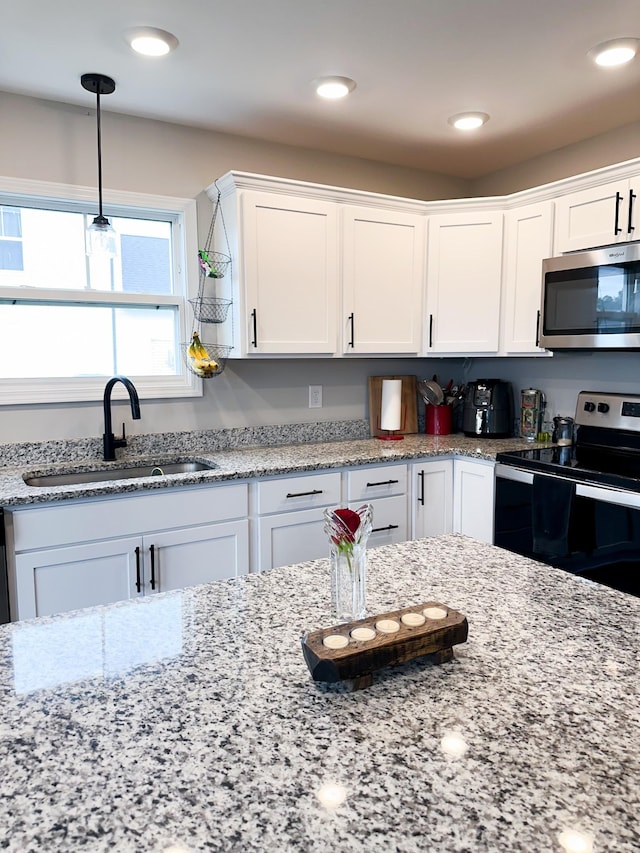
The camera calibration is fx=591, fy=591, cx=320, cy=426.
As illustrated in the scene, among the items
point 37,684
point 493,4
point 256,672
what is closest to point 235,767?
point 256,672

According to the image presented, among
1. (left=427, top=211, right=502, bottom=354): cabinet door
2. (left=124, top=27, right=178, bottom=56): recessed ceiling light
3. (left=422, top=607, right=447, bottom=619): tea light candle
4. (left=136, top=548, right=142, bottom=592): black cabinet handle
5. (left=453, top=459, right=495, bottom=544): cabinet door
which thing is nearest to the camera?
(left=422, top=607, right=447, bottom=619): tea light candle

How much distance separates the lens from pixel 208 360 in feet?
9.24

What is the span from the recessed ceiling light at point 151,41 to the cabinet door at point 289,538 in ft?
5.89

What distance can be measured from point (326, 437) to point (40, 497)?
1.63 m

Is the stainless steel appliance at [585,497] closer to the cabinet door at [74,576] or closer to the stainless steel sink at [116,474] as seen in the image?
the stainless steel sink at [116,474]

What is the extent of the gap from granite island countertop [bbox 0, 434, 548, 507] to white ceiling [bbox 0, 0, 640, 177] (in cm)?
154

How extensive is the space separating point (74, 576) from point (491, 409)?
2268 mm

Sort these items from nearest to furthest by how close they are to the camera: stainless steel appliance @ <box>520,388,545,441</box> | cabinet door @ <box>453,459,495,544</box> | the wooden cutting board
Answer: cabinet door @ <box>453,459,495,544</box> → stainless steel appliance @ <box>520,388,545,441</box> → the wooden cutting board

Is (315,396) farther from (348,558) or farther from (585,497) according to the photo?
(348,558)

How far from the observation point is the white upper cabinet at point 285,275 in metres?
2.70

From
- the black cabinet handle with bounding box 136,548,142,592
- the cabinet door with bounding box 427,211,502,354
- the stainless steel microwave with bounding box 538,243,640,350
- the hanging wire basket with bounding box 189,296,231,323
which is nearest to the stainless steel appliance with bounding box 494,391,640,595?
the stainless steel microwave with bounding box 538,243,640,350

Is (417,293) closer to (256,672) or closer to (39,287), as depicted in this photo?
(39,287)

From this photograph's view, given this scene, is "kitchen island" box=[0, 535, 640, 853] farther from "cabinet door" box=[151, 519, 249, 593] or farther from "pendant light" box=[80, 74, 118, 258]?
"pendant light" box=[80, 74, 118, 258]

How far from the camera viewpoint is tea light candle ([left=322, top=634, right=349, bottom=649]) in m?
0.84
